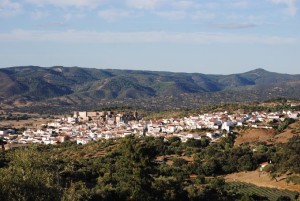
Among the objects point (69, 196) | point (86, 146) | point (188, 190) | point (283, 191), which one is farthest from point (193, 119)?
point (69, 196)

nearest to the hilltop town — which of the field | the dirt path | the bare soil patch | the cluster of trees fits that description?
the bare soil patch

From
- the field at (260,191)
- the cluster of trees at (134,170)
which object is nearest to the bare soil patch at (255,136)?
the cluster of trees at (134,170)

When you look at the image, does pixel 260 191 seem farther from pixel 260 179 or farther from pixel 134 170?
pixel 134 170

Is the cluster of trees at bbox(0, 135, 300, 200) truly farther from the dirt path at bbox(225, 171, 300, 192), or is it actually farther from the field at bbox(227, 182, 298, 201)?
the field at bbox(227, 182, 298, 201)

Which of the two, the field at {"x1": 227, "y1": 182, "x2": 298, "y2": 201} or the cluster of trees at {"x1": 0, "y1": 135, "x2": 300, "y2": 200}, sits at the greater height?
the cluster of trees at {"x1": 0, "y1": 135, "x2": 300, "y2": 200}

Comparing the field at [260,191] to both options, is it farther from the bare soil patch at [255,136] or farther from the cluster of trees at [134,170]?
the bare soil patch at [255,136]

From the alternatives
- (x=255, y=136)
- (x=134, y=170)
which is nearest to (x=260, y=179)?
(x=255, y=136)
